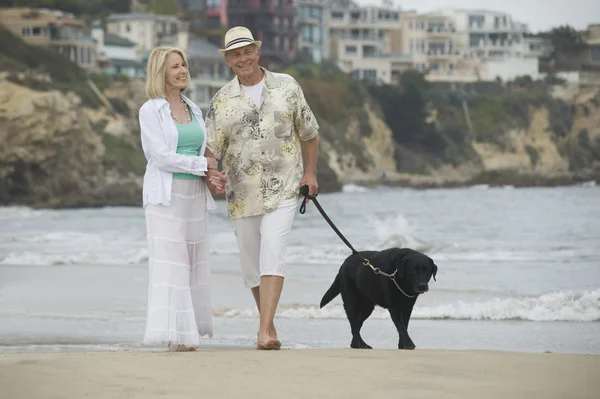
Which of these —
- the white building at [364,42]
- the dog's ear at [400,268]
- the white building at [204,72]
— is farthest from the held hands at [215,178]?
the white building at [364,42]

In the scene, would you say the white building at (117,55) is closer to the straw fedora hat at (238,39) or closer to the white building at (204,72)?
the white building at (204,72)

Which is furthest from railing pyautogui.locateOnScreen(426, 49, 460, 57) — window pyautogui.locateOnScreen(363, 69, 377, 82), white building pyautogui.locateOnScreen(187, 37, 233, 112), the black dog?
the black dog

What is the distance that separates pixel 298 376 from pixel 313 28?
112460 mm

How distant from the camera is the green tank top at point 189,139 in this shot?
6.39 metres

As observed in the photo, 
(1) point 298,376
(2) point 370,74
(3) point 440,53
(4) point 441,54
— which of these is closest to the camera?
(1) point 298,376

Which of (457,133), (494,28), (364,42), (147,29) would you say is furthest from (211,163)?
(494,28)

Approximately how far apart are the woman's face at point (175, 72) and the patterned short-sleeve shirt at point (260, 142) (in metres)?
0.19

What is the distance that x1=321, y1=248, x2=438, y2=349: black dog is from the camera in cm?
652

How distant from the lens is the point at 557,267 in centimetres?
1591

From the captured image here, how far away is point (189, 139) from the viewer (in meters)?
6.43

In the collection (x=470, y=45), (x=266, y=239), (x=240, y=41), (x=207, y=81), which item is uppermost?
(x=470, y=45)

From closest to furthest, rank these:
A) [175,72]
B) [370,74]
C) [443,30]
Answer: [175,72] < [370,74] < [443,30]

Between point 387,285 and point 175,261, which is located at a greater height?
point 175,261

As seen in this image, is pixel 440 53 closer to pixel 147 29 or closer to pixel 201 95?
pixel 147 29
